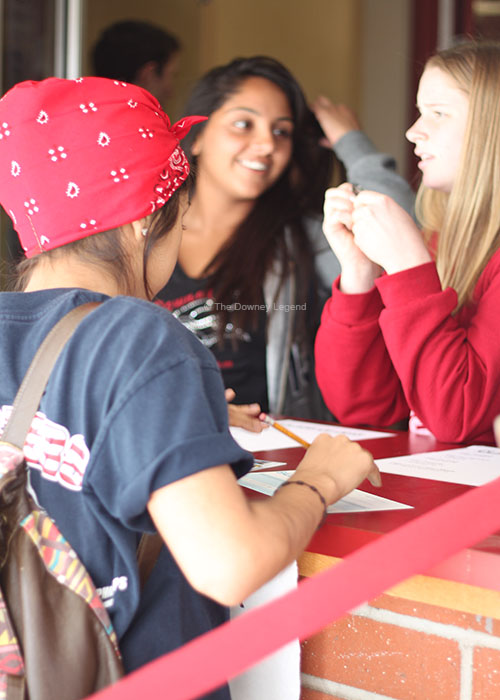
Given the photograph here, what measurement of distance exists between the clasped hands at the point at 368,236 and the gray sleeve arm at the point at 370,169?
75cm

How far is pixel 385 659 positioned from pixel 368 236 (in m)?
0.72

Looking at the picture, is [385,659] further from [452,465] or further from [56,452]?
[56,452]

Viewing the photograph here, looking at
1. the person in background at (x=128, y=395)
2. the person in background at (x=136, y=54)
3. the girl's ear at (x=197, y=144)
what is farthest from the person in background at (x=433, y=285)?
the person in background at (x=136, y=54)

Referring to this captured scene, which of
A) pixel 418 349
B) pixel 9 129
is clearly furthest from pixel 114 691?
pixel 418 349

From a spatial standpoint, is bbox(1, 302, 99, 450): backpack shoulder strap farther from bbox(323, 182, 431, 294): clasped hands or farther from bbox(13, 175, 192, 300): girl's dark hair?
bbox(323, 182, 431, 294): clasped hands

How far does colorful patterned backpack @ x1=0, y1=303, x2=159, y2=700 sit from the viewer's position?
0.73 m

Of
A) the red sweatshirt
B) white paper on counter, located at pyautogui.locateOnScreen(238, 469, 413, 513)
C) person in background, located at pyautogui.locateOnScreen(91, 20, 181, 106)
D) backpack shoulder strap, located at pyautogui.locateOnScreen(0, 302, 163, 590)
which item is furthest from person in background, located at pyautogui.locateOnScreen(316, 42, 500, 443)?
person in background, located at pyautogui.locateOnScreen(91, 20, 181, 106)

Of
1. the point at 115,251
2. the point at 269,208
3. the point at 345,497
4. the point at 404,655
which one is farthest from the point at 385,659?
the point at 269,208

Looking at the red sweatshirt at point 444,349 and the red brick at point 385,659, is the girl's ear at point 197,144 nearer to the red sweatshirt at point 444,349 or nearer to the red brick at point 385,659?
the red sweatshirt at point 444,349

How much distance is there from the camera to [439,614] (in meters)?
0.89

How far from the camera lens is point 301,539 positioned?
2.50 feet

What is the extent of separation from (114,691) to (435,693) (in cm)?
46

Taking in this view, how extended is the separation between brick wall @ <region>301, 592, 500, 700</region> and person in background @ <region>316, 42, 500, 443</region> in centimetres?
50

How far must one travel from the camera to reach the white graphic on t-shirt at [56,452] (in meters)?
0.75
